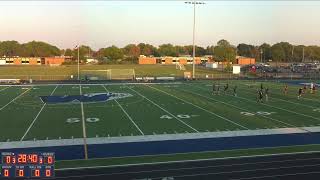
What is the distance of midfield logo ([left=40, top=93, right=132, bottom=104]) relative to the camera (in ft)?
134

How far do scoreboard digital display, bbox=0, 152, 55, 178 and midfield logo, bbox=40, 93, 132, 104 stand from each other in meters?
27.4

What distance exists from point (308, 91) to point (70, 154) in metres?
35.7

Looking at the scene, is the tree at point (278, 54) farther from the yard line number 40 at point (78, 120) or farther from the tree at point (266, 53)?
the yard line number 40 at point (78, 120)

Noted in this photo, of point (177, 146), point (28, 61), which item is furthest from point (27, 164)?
point (28, 61)

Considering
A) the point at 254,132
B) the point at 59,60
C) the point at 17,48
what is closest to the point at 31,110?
the point at 254,132

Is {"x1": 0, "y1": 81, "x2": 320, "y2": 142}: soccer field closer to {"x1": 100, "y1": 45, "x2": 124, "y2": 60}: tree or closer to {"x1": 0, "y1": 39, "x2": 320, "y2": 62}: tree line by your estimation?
{"x1": 0, "y1": 39, "x2": 320, "y2": 62}: tree line

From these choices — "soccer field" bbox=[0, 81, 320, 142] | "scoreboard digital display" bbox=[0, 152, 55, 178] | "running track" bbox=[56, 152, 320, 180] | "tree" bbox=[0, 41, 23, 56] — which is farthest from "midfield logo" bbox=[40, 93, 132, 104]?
"tree" bbox=[0, 41, 23, 56]

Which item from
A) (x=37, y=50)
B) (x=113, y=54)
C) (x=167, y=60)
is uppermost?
(x=37, y=50)

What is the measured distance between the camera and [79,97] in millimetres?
43250

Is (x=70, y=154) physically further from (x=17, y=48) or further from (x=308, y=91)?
(x=17, y=48)

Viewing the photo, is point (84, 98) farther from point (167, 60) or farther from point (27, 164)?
point (167, 60)

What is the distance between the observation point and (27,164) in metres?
12.3

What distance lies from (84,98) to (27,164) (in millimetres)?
30376

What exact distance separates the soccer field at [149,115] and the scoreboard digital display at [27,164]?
37.3ft
